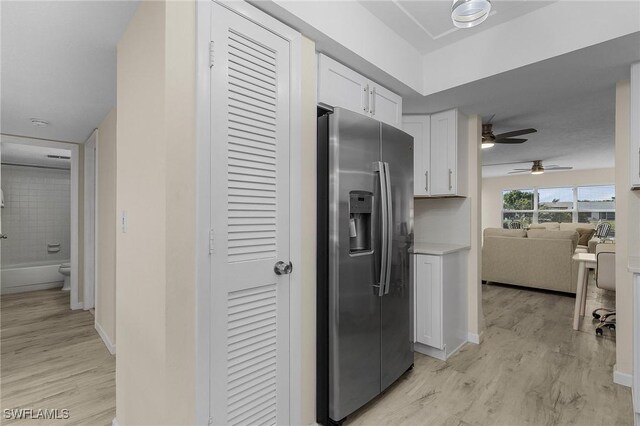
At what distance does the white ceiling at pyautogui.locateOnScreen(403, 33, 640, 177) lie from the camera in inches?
78.4

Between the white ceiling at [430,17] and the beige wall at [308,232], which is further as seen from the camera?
the white ceiling at [430,17]

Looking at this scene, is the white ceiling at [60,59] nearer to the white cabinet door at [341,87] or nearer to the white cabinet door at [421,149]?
the white cabinet door at [341,87]

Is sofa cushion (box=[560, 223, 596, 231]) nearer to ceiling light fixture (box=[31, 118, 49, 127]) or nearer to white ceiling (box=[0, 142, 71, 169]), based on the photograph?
ceiling light fixture (box=[31, 118, 49, 127])

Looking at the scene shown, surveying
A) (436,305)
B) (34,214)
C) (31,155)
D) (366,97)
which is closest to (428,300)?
(436,305)

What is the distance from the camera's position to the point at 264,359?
1.50 m

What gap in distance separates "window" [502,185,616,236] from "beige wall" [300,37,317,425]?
30.7 ft

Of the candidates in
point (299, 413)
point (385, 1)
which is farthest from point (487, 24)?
point (299, 413)

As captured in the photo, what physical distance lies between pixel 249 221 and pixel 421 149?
224 cm

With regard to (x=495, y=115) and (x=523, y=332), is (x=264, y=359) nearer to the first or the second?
(x=523, y=332)

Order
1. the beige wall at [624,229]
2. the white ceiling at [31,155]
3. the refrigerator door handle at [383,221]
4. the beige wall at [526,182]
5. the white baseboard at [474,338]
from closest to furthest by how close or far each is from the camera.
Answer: the refrigerator door handle at [383,221] → the beige wall at [624,229] → the white baseboard at [474,338] → the white ceiling at [31,155] → the beige wall at [526,182]

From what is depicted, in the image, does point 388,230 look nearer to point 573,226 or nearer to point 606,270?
point 606,270

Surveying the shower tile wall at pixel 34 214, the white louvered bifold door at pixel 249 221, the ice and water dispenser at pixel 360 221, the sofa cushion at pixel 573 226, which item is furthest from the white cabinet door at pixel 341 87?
the sofa cushion at pixel 573 226

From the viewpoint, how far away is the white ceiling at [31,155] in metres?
4.32

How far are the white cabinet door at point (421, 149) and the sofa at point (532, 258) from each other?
9.92 feet
